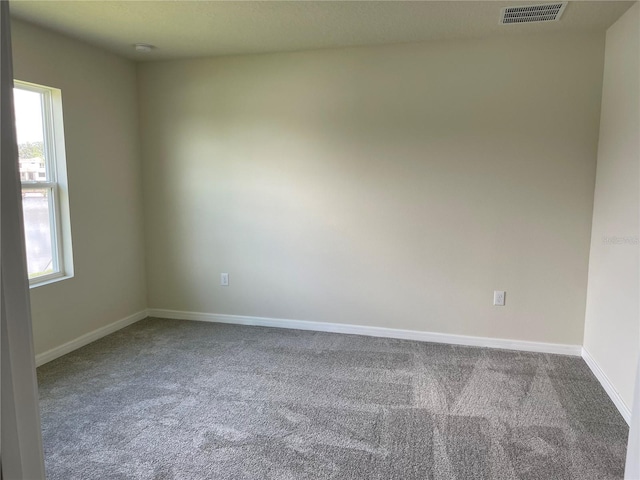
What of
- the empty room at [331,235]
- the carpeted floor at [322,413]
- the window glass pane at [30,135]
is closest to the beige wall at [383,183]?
the empty room at [331,235]

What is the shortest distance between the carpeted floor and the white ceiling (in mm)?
2425

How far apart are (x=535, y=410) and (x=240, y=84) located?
3.37 m

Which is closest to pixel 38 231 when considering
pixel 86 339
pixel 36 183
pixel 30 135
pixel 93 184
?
pixel 36 183

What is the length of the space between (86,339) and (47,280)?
622 millimetres

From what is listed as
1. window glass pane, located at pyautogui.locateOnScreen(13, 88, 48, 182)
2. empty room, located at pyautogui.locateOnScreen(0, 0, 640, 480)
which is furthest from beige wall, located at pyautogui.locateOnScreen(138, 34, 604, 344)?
window glass pane, located at pyautogui.locateOnScreen(13, 88, 48, 182)

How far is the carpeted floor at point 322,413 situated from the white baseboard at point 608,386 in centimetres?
4

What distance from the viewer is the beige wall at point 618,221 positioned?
252cm

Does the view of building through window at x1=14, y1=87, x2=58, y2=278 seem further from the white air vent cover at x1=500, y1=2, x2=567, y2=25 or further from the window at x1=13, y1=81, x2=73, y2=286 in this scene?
the white air vent cover at x1=500, y1=2, x2=567, y2=25

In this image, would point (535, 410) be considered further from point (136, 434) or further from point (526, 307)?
point (136, 434)

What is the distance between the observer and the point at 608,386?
2789 mm

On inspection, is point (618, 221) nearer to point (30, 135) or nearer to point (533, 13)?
point (533, 13)

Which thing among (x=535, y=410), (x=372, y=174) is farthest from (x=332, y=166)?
(x=535, y=410)

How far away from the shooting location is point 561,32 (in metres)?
3.15

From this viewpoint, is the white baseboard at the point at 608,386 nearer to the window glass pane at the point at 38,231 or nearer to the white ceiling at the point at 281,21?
the white ceiling at the point at 281,21
